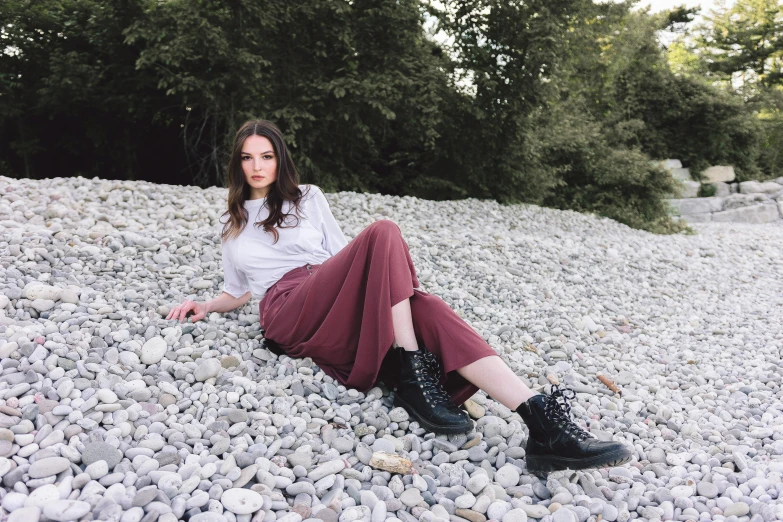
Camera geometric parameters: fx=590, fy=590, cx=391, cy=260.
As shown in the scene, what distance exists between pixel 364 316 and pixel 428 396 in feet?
1.25

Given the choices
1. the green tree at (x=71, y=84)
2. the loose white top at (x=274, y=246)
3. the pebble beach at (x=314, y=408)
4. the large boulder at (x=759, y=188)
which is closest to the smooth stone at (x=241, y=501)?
the pebble beach at (x=314, y=408)

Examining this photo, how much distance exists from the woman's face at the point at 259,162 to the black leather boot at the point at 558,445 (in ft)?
5.03

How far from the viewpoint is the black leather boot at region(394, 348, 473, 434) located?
218cm

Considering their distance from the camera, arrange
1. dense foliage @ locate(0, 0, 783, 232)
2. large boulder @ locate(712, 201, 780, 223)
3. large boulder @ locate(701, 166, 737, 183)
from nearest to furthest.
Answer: dense foliage @ locate(0, 0, 783, 232) → large boulder @ locate(712, 201, 780, 223) → large boulder @ locate(701, 166, 737, 183)

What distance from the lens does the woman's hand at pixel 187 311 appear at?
2.83m

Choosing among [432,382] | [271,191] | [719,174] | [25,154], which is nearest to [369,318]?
[432,382]

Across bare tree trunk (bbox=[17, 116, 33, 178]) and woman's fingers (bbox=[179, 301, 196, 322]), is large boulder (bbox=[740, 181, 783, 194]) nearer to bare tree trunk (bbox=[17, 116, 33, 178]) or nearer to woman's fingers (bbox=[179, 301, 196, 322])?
woman's fingers (bbox=[179, 301, 196, 322])

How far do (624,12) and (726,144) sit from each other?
527 centimetres

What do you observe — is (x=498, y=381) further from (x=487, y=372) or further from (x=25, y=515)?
(x=25, y=515)

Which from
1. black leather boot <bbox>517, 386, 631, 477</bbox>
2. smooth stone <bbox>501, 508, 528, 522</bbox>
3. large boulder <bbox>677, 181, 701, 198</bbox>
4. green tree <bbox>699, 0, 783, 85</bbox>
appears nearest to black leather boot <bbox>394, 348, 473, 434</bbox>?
black leather boot <bbox>517, 386, 631, 477</bbox>

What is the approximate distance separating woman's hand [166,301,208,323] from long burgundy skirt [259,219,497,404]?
53 centimetres

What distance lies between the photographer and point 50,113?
8.08 m

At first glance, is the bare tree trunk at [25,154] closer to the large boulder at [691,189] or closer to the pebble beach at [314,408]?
the pebble beach at [314,408]

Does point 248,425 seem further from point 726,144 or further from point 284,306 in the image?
point 726,144
